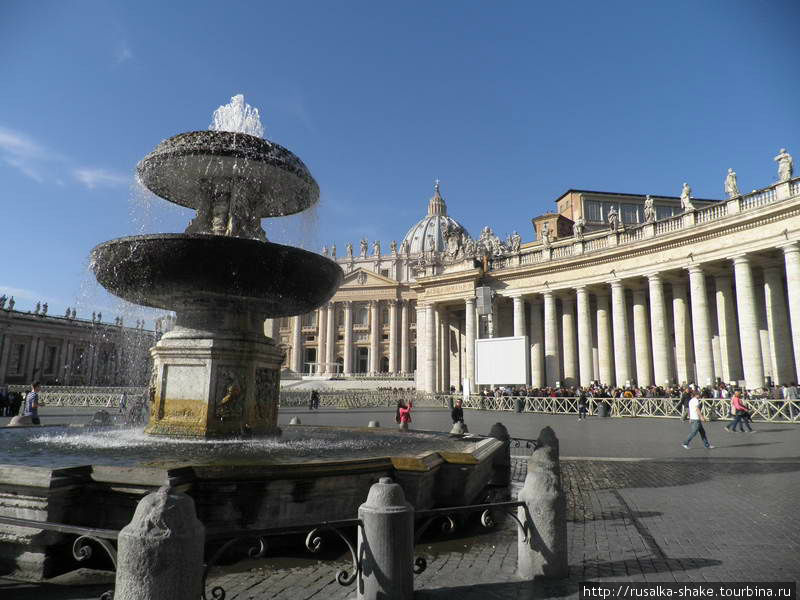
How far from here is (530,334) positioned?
137ft

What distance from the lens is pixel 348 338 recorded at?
88.0 metres

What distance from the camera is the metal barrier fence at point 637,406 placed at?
2177 centimetres

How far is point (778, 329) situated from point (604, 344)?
1048cm

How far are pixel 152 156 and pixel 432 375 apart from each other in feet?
118

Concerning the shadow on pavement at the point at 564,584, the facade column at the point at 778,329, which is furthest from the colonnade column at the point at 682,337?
the shadow on pavement at the point at 564,584

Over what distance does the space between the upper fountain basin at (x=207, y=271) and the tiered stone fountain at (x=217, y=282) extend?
0.02 metres

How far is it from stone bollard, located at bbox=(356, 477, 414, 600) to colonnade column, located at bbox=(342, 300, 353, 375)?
8344cm

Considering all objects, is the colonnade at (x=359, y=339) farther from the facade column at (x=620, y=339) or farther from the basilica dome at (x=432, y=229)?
the facade column at (x=620, y=339)

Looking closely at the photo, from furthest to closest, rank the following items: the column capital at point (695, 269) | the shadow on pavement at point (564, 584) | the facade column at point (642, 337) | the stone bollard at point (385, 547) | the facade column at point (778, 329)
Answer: the facade column at point (642, 337) → the column capital at point (695, 269) → the facade column at point (778, 329) → the shadow on pavement at point (564, 584) → the stone bollard at point (385, 547)

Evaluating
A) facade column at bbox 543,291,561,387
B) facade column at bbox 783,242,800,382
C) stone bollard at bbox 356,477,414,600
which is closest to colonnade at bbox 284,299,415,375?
facade column at bbox 543,291,561,387

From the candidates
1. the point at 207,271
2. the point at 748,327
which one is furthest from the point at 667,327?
the point at 207,271

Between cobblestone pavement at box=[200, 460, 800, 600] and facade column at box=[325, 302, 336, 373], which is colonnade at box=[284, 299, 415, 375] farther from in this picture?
cobblestone pavement at box=[200, 460, 800, 600]

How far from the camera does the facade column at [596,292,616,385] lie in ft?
113

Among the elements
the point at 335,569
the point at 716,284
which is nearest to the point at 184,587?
the point at 335,569
